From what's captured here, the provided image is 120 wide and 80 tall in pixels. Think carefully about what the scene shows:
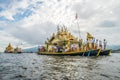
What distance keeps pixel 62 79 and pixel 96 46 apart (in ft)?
154

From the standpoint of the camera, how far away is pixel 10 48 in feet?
491

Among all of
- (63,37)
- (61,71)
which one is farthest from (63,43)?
(61,71)

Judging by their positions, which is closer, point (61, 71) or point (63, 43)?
point (61, 71)

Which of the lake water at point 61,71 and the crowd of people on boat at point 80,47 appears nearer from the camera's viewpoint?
the lake water at point 61,71

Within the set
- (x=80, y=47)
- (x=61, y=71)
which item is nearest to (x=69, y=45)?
(x=80, y=47)

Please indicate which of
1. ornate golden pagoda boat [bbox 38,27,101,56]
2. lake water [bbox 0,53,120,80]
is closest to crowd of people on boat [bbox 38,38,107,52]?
ornate golden pagoda boat [bbox 38,27,101,56]

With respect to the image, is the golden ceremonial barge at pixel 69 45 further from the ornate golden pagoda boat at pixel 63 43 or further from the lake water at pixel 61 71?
the lake water at pixel 61 71

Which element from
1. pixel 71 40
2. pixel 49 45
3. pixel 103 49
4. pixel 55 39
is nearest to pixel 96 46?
pixel 103 49

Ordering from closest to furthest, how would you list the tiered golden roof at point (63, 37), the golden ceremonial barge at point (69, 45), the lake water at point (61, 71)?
the lake water at point (61, 71), the golden ceremonial barge at point (69, 45), the tiered golden roof at point (63, 37)

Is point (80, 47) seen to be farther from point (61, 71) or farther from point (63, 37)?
point (61, 71)

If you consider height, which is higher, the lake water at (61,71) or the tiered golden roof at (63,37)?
the tiered golden roof at (63,37)

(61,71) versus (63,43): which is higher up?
(63,43)

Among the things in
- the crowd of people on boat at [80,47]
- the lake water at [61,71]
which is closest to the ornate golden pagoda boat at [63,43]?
the crowd of people on boat at [80,47]

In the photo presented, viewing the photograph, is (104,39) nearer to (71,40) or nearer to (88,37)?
(88,37)
